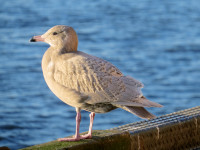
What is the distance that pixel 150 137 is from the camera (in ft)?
18.9

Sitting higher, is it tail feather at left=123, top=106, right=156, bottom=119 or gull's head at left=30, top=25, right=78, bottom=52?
gull's head at left=30, top=25, right=78, bottom=52

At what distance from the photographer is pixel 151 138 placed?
576 centimetres

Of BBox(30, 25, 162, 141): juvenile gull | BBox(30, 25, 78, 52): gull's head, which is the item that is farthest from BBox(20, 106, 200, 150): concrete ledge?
BBox(30, 25, 78, 52): gull's head

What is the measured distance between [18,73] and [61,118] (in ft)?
12.3

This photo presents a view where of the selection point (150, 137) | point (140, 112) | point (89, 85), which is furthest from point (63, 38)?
point (150, 137)

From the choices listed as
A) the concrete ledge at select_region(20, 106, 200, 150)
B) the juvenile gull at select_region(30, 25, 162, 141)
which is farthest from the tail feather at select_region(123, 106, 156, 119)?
the concrete ledge at select_region(20, 106, 200, 150)

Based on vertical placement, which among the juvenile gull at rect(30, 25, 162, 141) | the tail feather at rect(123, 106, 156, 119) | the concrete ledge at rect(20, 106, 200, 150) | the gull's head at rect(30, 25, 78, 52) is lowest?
the concrete ledge at rect(20, 106, 200, 150)

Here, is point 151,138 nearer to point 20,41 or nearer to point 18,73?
point 18,73

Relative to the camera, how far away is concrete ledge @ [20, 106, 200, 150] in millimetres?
5293

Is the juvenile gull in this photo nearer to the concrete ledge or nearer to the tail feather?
the tail feather

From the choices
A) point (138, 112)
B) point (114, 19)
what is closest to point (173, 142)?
point (138, 112)

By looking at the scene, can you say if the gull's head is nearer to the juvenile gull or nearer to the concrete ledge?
the juvenile gull

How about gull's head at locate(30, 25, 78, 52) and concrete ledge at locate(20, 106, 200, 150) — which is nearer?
concrete ledge at locate(20, 106, 200, 150)

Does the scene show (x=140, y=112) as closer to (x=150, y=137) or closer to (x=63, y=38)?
(x=150, y=137)
